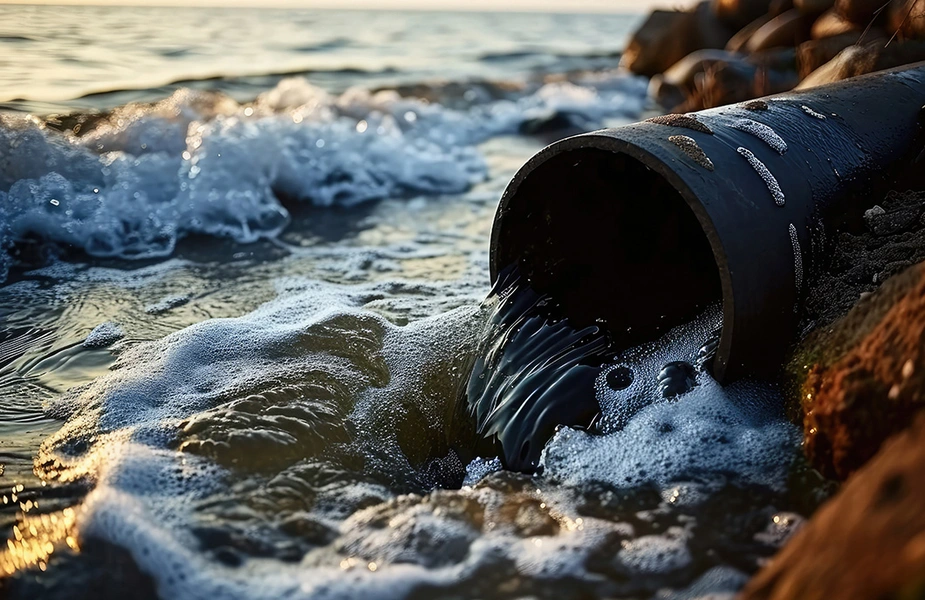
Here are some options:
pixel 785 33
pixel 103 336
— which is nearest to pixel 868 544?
pixel 103 336

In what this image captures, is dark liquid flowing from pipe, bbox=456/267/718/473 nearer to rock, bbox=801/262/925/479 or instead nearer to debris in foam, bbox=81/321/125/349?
rock, bbox=801/262/925/479

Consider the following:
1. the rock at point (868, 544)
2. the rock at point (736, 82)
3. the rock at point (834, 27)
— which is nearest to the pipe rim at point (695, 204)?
the rock at point (868, 544)

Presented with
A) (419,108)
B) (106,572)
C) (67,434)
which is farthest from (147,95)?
(106,572)

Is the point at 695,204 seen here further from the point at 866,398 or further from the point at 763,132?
the point at 866,398

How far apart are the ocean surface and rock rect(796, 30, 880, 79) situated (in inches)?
130

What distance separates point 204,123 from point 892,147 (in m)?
6.06

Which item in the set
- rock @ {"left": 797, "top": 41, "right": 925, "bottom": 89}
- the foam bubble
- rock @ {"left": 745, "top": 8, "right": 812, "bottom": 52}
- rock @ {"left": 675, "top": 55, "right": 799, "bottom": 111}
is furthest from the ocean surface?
rock @ {"left": 745, "top": 8, "right": 812, "bottom": 52}

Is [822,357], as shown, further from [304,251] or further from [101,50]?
[101,50]

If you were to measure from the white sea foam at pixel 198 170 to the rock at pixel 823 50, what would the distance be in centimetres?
339

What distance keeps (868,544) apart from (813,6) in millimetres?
10604

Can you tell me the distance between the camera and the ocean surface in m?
2.43

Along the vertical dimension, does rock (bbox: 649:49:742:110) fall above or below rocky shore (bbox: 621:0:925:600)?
above

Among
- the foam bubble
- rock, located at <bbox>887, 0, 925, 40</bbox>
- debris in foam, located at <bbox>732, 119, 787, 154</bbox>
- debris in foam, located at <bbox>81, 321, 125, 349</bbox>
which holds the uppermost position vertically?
rock, located at <bbox>887, 0, 925, 40</bbox>

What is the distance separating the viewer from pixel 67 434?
3.30m
